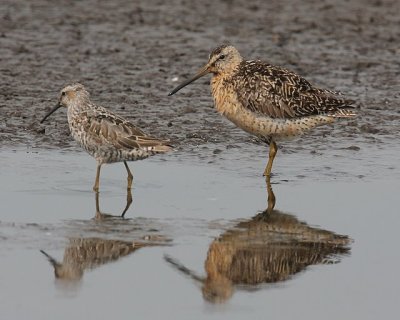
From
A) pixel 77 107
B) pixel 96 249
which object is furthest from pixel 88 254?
pixel 77 107

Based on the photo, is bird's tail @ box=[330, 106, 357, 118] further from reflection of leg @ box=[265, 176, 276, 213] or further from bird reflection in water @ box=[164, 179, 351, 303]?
bird reflection in water @ box=[164, 179, 351, 303]


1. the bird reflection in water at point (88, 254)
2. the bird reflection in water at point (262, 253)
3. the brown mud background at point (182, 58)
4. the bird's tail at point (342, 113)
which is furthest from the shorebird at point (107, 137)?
the bird's tail at point (342, 113)

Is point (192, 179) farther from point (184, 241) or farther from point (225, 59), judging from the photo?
point (184, 241)

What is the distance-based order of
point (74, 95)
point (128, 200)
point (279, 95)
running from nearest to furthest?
point (128, 200) < point (74, 95) < point (279, 95)

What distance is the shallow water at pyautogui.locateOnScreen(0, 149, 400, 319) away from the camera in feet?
26.0

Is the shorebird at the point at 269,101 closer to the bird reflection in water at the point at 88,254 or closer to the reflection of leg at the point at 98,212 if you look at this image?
the reflection of leg at the point at 98,212

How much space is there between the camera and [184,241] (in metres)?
9.27

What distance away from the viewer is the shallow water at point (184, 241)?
7.92 meters

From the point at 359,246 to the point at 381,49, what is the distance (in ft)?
27.6

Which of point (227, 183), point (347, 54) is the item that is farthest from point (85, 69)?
point (227, 183)

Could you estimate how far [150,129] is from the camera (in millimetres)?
13055

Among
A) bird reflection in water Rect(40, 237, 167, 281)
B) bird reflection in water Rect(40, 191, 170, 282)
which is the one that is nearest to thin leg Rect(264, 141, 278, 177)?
bird reflection in water Rect(40, 191, 170, 282)

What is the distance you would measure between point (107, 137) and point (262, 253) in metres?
2.67

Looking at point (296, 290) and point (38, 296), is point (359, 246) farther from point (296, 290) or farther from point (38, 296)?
point (38, 296)
